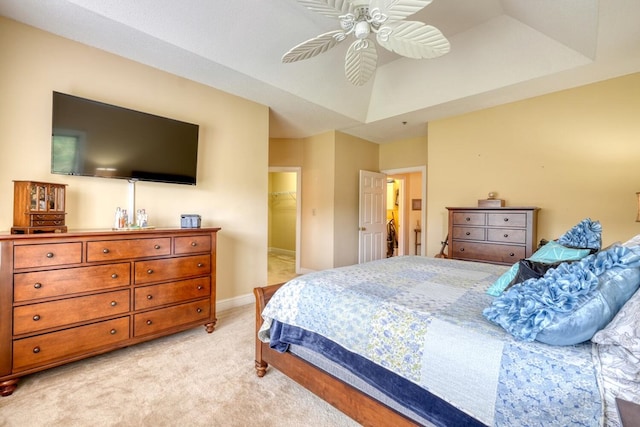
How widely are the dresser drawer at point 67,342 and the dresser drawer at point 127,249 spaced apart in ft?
1.61

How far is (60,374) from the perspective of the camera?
78.2 inches

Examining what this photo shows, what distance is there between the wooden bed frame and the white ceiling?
2266 mm

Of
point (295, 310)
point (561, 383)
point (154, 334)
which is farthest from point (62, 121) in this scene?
point (561, 383)

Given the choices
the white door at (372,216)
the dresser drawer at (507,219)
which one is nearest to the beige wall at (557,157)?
the dresser drawer at (507,219)

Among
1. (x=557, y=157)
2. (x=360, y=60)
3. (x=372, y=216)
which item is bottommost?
(x=372, y=216)

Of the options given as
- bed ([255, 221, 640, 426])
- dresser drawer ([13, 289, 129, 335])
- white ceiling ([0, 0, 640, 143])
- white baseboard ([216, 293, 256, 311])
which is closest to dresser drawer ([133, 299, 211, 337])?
dresser drawer ([13, 289, 129, 335])

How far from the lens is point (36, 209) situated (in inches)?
76.4

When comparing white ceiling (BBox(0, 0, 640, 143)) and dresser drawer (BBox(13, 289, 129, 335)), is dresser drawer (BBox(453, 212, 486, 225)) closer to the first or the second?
white ceiling (BBox(0, 0, 640, 143))

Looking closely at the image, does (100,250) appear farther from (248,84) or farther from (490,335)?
(490,335)

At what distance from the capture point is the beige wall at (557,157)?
9.68 ft

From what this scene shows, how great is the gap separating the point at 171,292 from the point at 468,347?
2.35 meters

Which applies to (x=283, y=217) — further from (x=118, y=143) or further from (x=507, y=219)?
(x=507, y=219)

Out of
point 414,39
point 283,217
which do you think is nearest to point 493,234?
point 414,39

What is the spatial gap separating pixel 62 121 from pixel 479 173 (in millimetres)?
4532
